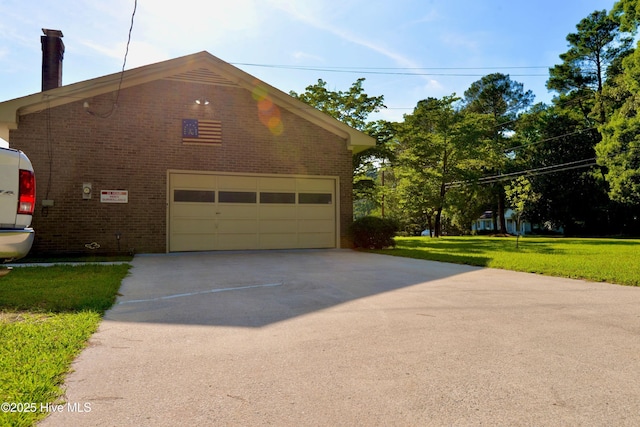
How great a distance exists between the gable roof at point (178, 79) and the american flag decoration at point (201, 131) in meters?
1.23

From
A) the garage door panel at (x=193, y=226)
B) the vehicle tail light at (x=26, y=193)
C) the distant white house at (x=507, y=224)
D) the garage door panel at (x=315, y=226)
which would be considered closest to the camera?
the vehicle tail light at (x=26, y=193)

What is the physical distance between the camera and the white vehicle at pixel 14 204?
3680 mm

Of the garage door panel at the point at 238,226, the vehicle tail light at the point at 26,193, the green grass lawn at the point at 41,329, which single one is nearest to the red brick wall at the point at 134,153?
the garage door panel at the point at 238,226

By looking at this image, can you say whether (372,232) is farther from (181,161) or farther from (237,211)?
(181,161)

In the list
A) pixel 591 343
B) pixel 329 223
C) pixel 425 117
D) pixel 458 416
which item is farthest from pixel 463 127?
pixel 458 416

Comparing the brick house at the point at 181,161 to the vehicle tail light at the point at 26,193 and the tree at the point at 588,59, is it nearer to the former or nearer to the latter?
the vehicle tail light at the point at 26,193

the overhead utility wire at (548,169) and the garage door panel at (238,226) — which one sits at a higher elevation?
the overhead utility wire at (548,169)

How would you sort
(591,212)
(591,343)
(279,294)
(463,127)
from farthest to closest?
(591,212) < (463,127) < (279,294) < (591,343)

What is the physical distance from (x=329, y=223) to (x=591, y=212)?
30.6 meters

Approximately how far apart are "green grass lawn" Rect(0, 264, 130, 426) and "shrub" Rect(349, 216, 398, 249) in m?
7.51

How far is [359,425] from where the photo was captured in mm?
1976

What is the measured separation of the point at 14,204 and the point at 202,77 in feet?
29.8

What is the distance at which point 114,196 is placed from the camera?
1091cm

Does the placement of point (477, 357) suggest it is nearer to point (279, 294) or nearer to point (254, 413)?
point (254, 413)
